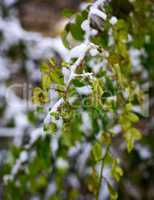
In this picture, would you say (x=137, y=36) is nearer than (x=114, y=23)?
No

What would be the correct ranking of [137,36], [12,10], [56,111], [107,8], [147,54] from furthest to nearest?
[12,10] < [147,54] < [137,36] < [107,8] < [56,111]

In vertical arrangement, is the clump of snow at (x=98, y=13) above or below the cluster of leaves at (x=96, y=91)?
above

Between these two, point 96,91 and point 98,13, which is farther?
point 98,13

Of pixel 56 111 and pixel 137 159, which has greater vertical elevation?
pixel 56 111

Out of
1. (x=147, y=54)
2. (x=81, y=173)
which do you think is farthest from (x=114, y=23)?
(x=81, y=173)

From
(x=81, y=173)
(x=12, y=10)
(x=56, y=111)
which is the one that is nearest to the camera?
(x=56, y=111)

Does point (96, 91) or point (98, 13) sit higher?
point (98, 13)

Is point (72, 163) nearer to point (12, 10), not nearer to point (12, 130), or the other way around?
point (12, 130)

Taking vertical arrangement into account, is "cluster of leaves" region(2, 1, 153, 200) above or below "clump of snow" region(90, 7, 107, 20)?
below

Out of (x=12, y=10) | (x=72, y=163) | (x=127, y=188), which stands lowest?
(x=127, y=188)
